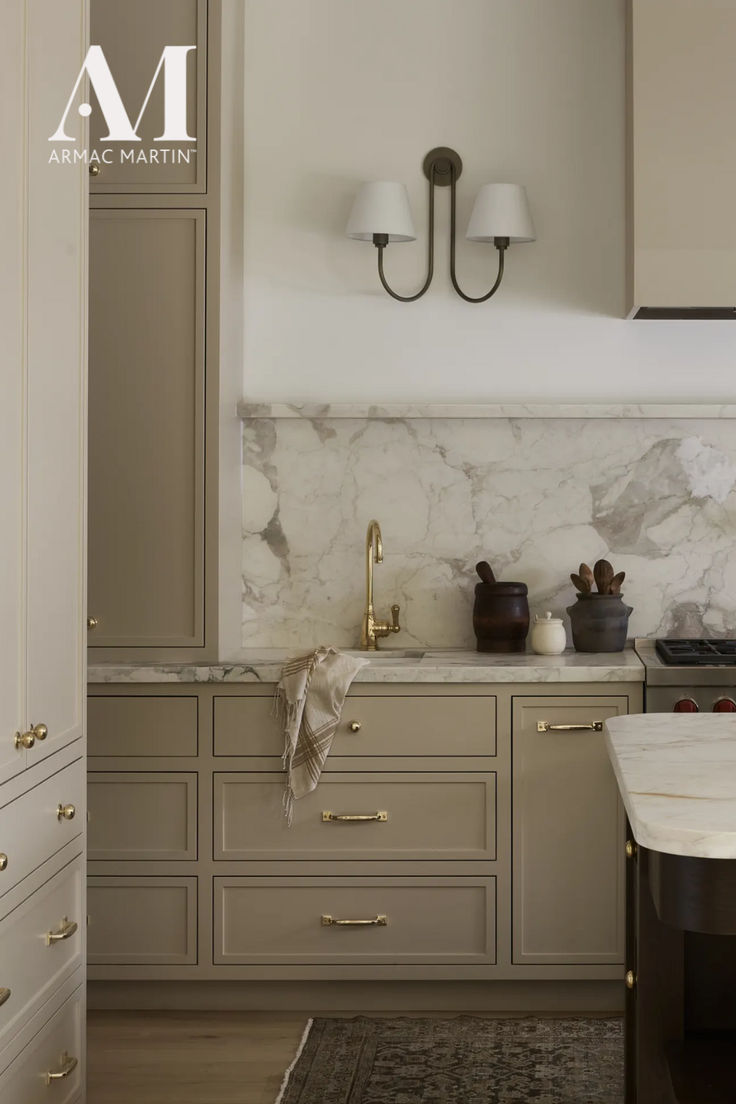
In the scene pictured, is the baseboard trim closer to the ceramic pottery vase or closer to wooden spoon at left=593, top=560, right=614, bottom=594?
the ceramic pottery vase

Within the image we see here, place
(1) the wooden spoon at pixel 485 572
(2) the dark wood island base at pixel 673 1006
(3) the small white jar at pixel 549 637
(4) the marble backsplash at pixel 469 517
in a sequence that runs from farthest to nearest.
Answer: (4) the marble backsplash at pixel 469 517 < (1) the wooden spoon at pixel 485 572 < (3) the small white jar at pixel 549 637 < (2) the dark wood island base at pixel 673 1006

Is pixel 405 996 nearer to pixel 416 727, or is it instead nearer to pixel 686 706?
pixel 416 727

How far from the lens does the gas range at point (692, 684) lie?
2957mm

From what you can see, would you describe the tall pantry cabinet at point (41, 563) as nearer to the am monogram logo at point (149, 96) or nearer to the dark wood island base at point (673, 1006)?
the am monogram logo at point (149, 96)

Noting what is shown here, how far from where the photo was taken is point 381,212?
3.38 meters

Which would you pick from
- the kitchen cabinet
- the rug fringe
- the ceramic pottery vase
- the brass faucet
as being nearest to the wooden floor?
the rug fringe

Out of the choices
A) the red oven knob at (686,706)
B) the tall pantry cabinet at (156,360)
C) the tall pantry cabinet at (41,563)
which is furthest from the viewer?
the tall pantry cabinet at (156,360)

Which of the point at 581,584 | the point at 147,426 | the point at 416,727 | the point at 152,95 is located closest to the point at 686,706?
the point at 581,584

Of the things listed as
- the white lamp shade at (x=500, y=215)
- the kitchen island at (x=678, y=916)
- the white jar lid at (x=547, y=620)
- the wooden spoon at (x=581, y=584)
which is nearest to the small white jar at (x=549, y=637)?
the white jar lid at (x=547, y=620)

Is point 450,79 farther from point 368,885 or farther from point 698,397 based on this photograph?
point 368,885

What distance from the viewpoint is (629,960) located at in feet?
6.28

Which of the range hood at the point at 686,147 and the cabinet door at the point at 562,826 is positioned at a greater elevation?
the range hood at the point at 686,147

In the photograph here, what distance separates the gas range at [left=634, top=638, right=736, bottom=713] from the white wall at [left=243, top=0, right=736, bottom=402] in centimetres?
90

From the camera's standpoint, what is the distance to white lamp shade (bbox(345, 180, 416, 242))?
3.38 m
